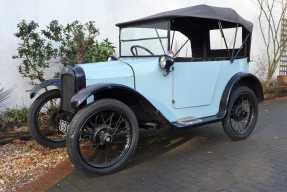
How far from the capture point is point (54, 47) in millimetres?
6719

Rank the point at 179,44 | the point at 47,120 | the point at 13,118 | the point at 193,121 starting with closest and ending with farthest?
the point at 193,121 → the point at 47,120 → the point at 179,44 → the point at 13,118

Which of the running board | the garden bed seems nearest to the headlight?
the running board

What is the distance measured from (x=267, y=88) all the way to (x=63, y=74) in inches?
265

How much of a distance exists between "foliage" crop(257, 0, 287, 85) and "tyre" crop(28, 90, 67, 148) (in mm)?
7259

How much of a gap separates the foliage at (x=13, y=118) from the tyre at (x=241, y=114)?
3153mm

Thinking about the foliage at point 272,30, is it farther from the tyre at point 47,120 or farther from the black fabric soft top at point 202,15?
the tyre at point 47,120

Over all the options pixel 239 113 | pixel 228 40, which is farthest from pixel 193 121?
pixel 228 40

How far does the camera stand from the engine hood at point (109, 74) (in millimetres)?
4379

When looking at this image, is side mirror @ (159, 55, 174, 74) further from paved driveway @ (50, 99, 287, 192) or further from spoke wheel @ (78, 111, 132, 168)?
paved driveway @ (50, 99, 287, 192)

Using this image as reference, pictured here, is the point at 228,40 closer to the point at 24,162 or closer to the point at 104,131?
the point at 104,131

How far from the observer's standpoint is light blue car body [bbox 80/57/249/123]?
452 centimetres

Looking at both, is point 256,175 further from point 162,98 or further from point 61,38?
point 61,38

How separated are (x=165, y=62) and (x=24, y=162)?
2.14 metres

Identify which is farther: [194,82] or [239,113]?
[239,113]
